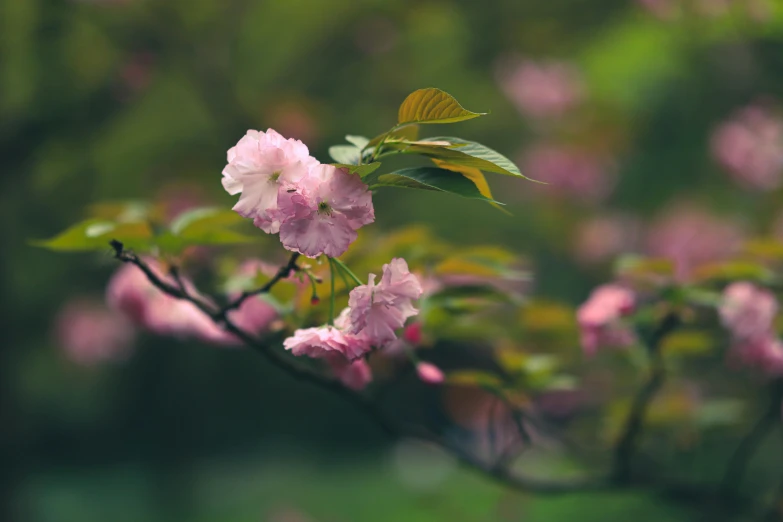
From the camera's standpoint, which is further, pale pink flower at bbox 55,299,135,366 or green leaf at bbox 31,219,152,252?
pale pink flower at bbox 55,299,135,366

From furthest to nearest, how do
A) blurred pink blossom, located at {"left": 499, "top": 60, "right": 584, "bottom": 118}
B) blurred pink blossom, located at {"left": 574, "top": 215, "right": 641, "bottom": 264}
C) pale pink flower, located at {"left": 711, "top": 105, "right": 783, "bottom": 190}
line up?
blurred pink blossom, located at {"left": 574, "top": 215, "right": 641, "bottom": 264}, blurred pink blossom, located at {"left": 499, "top": 60, "right": 584, "bottom": 118}, pale pink flower, located at {"left": 711, "top": 105, "right": 783, "bottom": 190}

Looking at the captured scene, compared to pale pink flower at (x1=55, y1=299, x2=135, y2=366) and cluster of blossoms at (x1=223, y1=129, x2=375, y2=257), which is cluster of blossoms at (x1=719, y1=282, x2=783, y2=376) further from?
pale pink flower at (x1=55, y1=299, x2=135, y2=366)

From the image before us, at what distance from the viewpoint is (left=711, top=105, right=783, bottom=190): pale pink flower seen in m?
2.53

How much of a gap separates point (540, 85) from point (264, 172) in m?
2.44

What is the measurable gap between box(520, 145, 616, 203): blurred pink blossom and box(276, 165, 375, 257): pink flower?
8.35ft

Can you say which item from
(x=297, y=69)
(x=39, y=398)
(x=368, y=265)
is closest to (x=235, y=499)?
(x=39, y=398)

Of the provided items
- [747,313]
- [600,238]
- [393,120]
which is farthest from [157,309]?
[600,238]

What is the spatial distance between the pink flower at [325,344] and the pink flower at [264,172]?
89 millimetres

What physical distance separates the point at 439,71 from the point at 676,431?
156cm

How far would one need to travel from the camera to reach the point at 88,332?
3.23 metres

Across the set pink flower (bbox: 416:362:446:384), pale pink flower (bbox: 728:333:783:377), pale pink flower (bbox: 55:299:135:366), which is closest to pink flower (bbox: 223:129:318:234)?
pink flower (bbox: 416:362:446:384)

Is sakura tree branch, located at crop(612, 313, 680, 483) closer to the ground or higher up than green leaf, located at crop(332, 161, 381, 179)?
closer to the ground

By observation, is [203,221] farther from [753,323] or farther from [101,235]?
[753,323]

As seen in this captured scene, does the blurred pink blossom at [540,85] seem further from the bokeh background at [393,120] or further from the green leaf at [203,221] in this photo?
the green leaf at [203,221]
